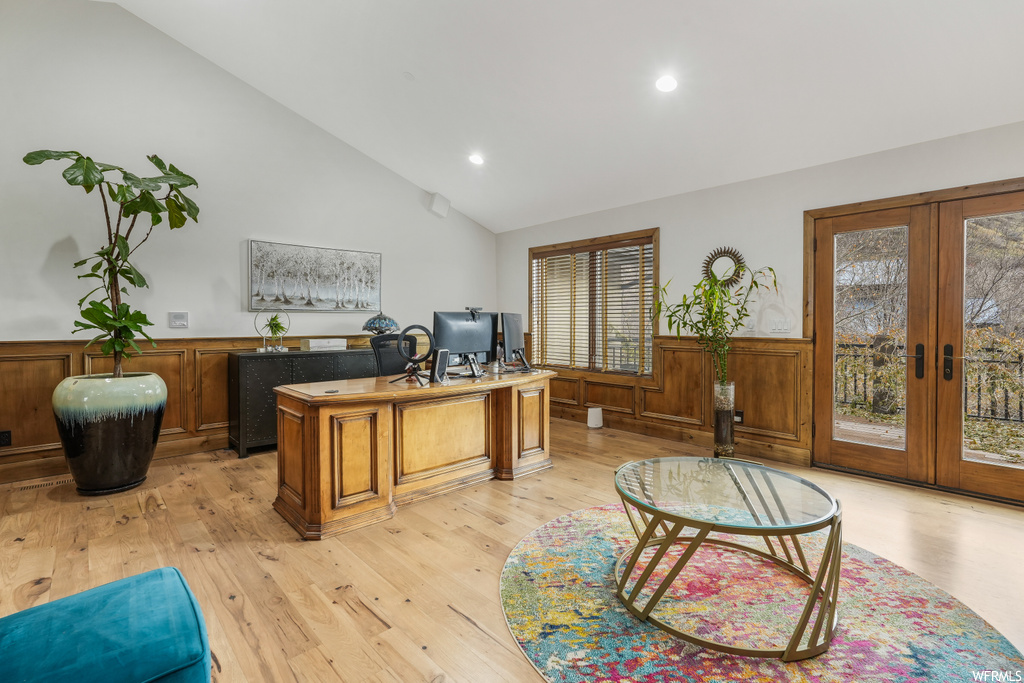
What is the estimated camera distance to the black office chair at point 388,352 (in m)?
3.93

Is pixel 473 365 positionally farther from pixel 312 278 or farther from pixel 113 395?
pixel 113 395

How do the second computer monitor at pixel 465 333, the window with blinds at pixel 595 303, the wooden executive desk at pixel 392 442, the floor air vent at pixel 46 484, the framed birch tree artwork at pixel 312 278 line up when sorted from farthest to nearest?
the window with blinds at pixel 595 303, the framed birch tree artwork at pixel 312 278, the floor air vent at pixel 46 484, the second computer monitor at pixel 465 333, the wooden executive desk at pixel 392 442

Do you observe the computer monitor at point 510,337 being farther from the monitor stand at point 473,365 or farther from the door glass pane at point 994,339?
the door glass pane at point 994,339

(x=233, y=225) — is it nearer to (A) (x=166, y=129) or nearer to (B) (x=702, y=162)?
(A) (x=166, y=129)

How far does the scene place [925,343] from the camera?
3424 mm

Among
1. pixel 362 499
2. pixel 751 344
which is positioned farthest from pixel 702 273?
pixel 362 499

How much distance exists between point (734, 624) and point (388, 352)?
9.97 ft

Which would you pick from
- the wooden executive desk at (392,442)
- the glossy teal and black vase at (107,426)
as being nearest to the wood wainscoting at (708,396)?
the wooden executive desk at (392,442)

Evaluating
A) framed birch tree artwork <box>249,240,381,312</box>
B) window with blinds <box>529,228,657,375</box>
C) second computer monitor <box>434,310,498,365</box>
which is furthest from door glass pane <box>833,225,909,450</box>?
framed birch tree artwork <box>249,240,381,312</box>

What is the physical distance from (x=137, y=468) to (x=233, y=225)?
2.30 meters

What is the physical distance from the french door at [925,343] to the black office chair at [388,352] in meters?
3.40

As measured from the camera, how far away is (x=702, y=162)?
4.16m

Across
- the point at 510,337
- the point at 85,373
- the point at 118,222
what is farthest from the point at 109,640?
the point at 85,373

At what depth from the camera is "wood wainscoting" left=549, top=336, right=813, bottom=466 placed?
13.3 ft
